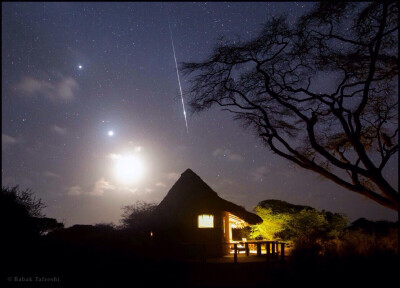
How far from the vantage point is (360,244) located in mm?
10211

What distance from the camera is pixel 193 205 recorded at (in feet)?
64.9

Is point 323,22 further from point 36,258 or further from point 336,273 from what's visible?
point 36,258

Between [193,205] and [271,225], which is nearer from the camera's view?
[193,205]

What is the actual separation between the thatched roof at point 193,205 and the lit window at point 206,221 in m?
0.64

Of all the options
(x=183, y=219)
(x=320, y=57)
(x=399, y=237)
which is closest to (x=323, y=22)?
(x=320, y=57)

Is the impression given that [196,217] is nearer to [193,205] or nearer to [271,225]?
[193,205]

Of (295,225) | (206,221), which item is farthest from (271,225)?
(206,221)

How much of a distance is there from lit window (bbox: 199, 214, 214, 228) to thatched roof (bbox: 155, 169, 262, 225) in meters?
0.64

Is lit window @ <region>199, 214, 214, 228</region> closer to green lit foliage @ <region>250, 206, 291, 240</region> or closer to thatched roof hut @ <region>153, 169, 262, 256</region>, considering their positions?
thatched roof hut @ <region>153, 169, 262, 256</region>

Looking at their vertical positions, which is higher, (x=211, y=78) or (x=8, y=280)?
(x=211, y=78)

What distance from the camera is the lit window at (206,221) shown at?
20000 mm

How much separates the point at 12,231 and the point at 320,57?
49.9ft

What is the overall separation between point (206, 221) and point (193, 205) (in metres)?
1.47

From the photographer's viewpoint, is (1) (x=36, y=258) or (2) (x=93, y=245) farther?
(2) (x=93, y=245)
